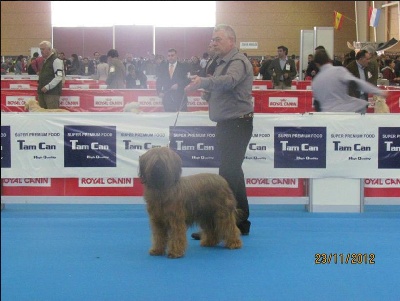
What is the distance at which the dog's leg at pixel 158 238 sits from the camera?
428 cm

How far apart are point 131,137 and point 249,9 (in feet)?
50.9

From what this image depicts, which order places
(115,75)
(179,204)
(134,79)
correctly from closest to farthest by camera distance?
1. (179,204)
2. (115,75)
3. (134,79)

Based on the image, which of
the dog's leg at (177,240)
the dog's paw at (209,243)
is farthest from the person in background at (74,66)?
the dog's leg at (177,240)

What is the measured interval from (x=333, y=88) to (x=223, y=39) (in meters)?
2.01

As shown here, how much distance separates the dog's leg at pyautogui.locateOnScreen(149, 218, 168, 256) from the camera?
428 centimetres

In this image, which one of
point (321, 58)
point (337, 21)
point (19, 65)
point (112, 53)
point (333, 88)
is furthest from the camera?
point (19, 65)

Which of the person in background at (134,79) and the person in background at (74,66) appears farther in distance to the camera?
the person in background at (74,66)

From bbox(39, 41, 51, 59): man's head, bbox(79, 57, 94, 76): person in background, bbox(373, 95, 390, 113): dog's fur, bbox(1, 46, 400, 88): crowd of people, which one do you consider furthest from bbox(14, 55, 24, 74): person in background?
bbox(373, 95, 390, 113): dog's fur

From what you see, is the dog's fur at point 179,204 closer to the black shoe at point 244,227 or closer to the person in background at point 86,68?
the black shoe at point 244,227

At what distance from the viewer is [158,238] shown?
14.3 ft

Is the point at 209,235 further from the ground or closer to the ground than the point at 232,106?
closer to the ground

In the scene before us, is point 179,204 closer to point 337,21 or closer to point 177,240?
point 177,240

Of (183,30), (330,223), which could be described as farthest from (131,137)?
(183,30)
